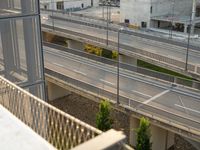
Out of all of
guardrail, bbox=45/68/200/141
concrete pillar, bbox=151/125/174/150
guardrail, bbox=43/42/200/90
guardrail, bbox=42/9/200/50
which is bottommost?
concrete pillar, bbox=151/125/174/150

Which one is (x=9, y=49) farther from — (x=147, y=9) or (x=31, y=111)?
(x=147, y=9)

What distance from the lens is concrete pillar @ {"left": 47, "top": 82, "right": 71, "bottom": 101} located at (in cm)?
3662

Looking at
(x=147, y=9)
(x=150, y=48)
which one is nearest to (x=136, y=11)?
(x=147, y=9)

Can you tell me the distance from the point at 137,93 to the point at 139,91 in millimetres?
518

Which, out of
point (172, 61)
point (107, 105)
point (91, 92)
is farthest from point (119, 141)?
point (172, 61)

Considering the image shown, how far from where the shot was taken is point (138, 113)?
24.9 meters

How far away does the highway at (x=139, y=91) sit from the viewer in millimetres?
24828

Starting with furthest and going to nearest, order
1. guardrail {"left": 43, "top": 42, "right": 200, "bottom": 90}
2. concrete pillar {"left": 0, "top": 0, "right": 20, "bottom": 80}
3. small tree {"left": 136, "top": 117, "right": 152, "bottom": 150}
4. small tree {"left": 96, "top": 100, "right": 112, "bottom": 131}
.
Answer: guardrail {"left": 43, "top": 42, "right": 200, "bottom": 90} → small tree {"left": 96, "top": 100, "right": 112, "bottom": 131} → small tree {"left": 136, "top": 117, "right": 152, "bottom": 150} → concrete pillar {"left": 0, "top": 0, "right": 20, "bottom": 80}

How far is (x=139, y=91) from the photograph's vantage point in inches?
1190

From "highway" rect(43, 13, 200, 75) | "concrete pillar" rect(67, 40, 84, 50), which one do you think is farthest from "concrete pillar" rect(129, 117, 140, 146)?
"concrete pillar" rect(67, 40, 84, 50)

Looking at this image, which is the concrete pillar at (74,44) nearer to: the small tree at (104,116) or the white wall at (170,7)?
the white wall at (170,7)

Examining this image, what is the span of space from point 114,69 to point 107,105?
1191 centimetres

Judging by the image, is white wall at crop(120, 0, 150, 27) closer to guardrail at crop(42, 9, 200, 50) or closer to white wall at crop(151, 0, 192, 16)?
white wall at crop(151, 0, 192, 16)

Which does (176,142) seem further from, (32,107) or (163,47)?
(32,107)
